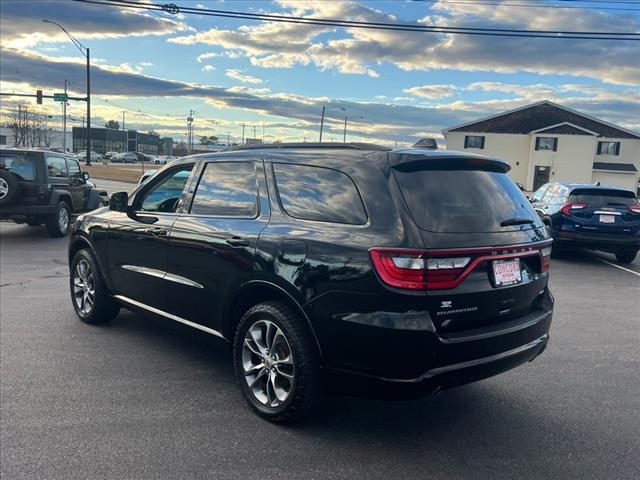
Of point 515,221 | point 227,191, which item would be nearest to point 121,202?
point 227,191

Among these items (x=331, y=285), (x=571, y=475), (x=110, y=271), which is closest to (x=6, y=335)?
(x=110, y=271)

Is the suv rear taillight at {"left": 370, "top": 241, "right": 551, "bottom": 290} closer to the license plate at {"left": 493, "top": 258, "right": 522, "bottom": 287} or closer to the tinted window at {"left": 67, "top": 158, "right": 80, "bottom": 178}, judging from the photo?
the license plate at {"left": 493, "top": 258, "right": 522, "bottom": 287}

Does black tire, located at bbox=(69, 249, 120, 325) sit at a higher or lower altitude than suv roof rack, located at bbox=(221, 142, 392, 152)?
lower

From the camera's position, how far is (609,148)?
1988 inches

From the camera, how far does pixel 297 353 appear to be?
→ 3285 mm

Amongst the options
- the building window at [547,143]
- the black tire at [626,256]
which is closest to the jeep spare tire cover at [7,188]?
the black tire at [626,256]

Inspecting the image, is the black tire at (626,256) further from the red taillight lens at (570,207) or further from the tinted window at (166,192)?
the tinted window at (166,192)

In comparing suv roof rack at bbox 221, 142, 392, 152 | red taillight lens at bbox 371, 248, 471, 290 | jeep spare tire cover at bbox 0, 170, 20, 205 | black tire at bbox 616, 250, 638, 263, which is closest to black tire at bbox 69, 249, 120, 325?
suv roof rack at bbox 221, 142, 392, 152

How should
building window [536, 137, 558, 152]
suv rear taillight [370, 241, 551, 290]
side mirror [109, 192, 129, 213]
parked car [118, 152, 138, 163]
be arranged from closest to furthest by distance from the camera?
suv rear taillight [370, 241, 551, 290] < side mirror [109, 192, 129, 213] < building window [536, 137, 558, 152] < parked car [118, 152, 138, 163]

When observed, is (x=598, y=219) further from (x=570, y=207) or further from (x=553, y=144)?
(x=553, y=144)

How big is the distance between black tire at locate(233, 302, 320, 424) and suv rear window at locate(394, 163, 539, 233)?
1.01 m

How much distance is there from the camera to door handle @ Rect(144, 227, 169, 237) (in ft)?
14.5

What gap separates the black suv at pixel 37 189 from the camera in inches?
423

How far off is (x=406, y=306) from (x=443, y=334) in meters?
0.28
